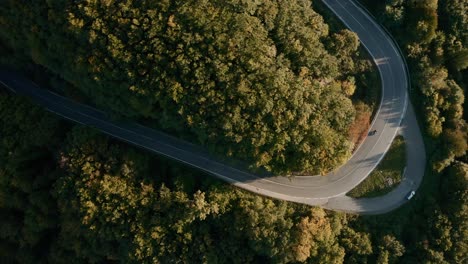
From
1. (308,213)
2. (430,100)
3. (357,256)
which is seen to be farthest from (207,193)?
(430,100)

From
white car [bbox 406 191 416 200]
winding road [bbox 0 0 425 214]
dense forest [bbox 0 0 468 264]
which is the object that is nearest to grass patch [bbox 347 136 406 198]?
winding road [bbox 0 0 425 214]

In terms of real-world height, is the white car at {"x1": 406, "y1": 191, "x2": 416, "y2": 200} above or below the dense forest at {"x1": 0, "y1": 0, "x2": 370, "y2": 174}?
below

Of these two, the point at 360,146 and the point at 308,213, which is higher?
the point at 360,146

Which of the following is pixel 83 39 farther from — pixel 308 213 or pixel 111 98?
pixel 308 213

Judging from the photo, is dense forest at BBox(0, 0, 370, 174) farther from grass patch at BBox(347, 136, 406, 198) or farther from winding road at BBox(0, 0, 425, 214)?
grass patch at BBox(347, 136, 406, 198)

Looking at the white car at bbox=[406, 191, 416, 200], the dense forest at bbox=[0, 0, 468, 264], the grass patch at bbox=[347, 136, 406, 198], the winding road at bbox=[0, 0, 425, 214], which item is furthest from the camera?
the grass patch at bbox=[347, 136, 406, 198]
